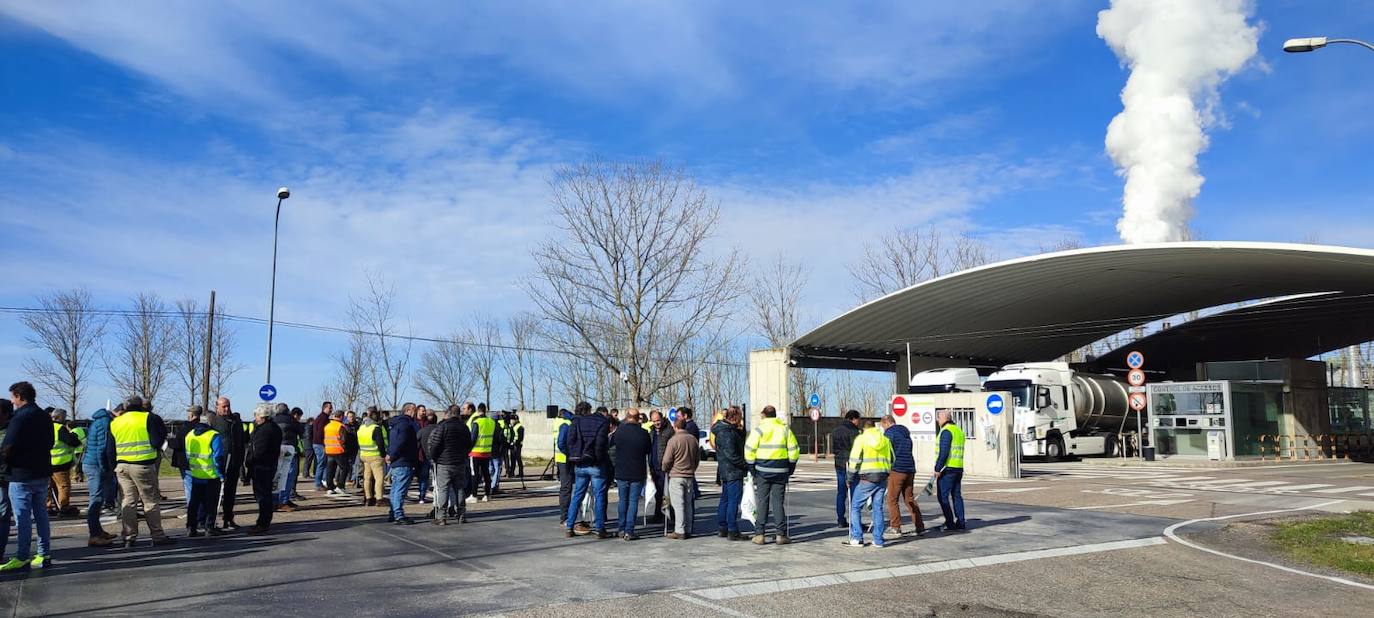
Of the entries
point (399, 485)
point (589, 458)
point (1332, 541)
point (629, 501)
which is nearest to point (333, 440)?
point (399, 485)

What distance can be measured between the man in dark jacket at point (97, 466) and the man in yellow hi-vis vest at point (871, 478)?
8342 mm

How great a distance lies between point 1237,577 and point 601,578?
235 inches

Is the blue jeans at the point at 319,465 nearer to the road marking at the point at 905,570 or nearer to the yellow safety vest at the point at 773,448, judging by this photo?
the yellow safety vest at the point at 773,448

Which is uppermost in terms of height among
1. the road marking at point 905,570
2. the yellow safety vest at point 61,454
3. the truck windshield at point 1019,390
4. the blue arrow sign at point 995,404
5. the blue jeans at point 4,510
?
the truck windshield at point 1019,390

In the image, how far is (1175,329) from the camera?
44938 mm

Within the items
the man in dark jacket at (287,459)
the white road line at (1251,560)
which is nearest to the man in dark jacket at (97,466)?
the man in dark jacket at (287,459)

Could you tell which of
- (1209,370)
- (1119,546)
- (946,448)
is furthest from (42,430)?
(1209,370)

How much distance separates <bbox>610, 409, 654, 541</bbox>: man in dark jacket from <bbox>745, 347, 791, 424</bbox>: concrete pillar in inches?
1038

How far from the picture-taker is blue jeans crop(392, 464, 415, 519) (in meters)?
13.3

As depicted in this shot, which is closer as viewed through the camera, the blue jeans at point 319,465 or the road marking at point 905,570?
the road marking at point 905,570

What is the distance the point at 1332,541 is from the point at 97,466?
14299 millimetres

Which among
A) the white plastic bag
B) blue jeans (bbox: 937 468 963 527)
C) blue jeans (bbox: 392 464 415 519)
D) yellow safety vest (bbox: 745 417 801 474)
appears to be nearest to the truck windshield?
blue jeans (bbox: 937 468 963 527)

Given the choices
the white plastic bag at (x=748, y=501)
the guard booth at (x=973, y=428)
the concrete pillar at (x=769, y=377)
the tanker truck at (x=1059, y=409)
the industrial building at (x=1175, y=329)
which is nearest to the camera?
the white plastic bag at (x=748, y=501)

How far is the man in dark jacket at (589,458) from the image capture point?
38.7 ft
